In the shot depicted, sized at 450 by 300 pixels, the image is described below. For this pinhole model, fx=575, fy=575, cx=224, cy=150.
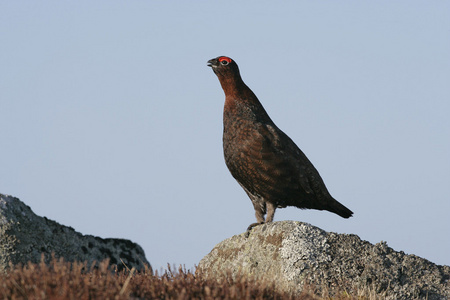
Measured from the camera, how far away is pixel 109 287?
5137 mm

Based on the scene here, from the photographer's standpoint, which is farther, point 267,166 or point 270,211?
point 270,211

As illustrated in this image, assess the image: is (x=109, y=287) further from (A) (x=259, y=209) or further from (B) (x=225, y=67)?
(B) (x=225, y=67)

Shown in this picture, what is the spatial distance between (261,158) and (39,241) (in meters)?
4.16

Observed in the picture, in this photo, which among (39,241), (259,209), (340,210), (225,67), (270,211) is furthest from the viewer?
(39,241)

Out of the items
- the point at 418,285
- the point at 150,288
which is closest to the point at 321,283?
the point at 418,285

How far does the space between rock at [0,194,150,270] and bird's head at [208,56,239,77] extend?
315cm

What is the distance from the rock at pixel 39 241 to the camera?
30.3ft

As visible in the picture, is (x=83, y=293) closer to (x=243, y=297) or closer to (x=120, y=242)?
(x=243, y=297)

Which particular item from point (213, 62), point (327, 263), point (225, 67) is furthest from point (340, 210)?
point (213, 62)

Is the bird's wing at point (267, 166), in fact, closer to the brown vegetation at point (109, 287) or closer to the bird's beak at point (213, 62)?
the bird's beak at point (213, 62)

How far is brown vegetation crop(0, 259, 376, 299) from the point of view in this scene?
15.8 feet

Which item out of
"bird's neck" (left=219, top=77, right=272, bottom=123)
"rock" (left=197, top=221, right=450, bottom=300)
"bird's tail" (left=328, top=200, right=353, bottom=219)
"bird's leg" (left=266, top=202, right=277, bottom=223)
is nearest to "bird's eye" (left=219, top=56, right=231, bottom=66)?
"bird's neck" (left=219, top=77, right=272, bottom=123)

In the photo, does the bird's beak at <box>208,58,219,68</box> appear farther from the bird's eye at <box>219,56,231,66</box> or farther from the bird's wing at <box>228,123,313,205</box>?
the bird's wing at <box>228,123,313,205</box>

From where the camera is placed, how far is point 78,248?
10461mm
